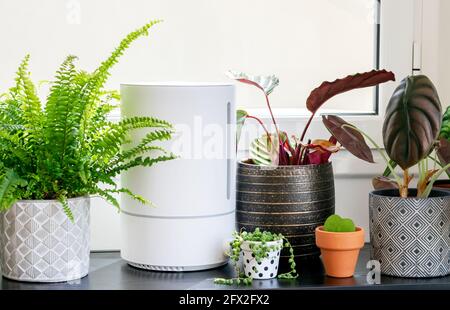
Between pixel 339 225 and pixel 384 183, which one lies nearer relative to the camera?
pixel 339 225

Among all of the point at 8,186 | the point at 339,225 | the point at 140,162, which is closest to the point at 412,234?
the point at 339,225

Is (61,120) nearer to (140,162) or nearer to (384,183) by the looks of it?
(140,162)

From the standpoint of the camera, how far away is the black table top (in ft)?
4.88

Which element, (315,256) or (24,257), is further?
(315,256)

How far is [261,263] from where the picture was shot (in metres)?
1.55

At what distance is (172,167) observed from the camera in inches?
61.6

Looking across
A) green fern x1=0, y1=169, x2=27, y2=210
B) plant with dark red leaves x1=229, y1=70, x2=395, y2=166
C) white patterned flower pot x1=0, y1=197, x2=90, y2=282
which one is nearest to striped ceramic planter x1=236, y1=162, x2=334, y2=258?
plant with dark red leaves x1=229, y1=70, x2=395, y2=166

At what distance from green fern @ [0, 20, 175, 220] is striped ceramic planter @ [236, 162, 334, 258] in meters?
0.22

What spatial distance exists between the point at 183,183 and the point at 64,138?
0.84 ft

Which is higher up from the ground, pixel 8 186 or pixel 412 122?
pixel 412 122

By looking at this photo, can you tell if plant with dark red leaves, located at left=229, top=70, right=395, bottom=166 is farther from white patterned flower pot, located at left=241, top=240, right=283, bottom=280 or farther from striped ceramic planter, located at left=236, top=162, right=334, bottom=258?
white patterned flower pot, located at left=241, top=240, right=283, bottom=280

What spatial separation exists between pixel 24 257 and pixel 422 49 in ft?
3.43
